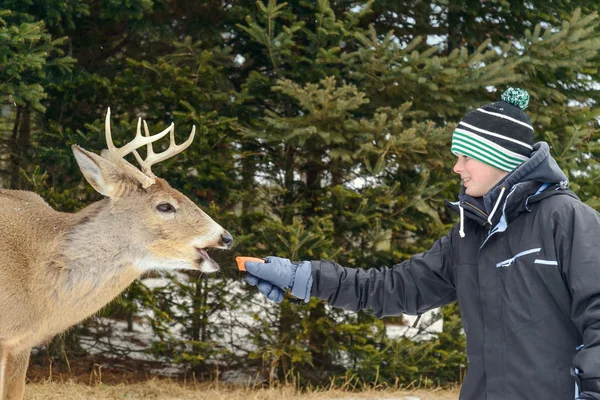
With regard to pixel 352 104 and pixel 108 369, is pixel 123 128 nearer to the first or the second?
pixel 352 104

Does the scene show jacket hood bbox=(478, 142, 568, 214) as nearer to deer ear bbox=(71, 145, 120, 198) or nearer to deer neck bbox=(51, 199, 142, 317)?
deer neck bbox=(51, 199, 142, 317)

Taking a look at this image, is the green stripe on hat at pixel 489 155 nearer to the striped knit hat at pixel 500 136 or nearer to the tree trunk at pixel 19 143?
the striped knit hat at pixel 500 136

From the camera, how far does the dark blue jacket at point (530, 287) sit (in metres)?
2.53

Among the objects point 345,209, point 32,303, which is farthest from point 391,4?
point 32,303

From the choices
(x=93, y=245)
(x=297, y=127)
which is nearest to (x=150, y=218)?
(x=93, y=245)

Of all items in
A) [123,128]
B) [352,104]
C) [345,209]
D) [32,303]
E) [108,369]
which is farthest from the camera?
[108,369]

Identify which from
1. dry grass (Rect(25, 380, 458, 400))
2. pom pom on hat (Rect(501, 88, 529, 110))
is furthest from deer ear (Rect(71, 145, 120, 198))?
pom pom on hat (Rect(501, 88, 529, 110))

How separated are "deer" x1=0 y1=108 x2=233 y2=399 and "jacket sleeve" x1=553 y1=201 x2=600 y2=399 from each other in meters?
2.35

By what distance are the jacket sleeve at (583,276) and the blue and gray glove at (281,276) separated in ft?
4.03

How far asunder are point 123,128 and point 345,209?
2.33 metres

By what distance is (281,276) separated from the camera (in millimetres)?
3408

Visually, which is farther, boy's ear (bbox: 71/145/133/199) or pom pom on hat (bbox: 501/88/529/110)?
boy's ear (bbox: 71/145/133/199)

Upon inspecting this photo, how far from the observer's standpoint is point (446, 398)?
Answer: 6801mm

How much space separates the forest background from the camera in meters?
6.37
